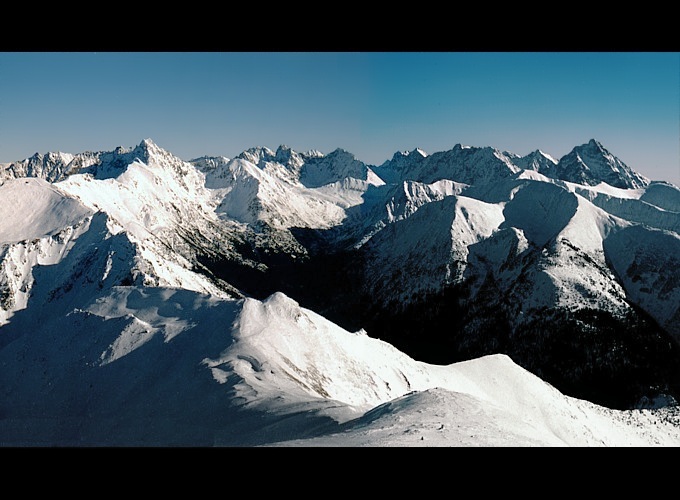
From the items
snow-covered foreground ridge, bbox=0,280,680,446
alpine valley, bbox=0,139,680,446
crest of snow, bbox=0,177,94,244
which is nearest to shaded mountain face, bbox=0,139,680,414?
alpine valley, bbox=0,139,680,446

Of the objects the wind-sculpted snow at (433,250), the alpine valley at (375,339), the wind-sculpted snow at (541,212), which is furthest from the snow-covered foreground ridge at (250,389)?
the wind-sculpted snow at (541,212)

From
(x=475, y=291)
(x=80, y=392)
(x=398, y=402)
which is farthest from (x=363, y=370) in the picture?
(x=475, y=291)

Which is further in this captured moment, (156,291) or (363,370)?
(156,291)

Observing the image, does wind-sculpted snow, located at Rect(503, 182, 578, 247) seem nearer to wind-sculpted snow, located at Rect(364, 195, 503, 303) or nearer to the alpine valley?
the alpine valley

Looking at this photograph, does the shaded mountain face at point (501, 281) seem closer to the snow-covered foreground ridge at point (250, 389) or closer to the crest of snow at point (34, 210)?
the crest of snow at point (34, 210)

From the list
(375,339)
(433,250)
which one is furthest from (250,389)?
(433,250)
